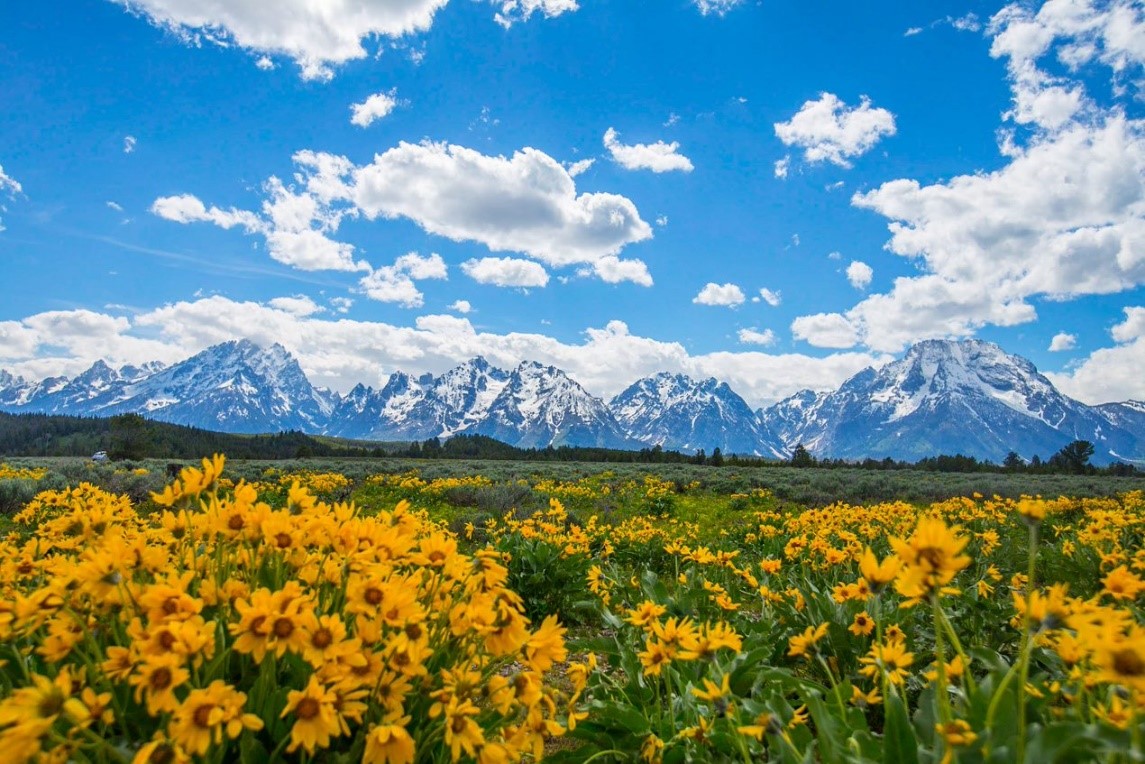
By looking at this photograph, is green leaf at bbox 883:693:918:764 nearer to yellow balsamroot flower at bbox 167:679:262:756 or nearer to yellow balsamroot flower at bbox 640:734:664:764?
yellow balsamroot flower at bbox 640:734:664:764

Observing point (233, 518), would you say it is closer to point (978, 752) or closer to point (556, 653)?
point (556, 653)

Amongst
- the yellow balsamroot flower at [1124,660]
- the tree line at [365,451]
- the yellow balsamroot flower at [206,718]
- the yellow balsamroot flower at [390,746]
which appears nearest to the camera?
the yellow balsamroot flower at [1124,660]

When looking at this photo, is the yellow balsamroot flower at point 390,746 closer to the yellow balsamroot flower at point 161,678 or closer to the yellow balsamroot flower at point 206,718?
the yellow balsamroot flower at point 206,718

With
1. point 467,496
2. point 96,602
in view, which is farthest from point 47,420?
point 96,602

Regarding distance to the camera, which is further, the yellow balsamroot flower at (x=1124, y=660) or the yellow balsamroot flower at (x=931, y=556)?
the yellow balsamroot flower at (x=931, y=556)

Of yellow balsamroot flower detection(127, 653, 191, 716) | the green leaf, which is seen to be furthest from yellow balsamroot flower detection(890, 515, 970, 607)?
yellow balsamroot flower detection(127, 653, 191, 716)

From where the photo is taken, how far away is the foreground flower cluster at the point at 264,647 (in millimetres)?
1361

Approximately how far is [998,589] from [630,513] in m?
9.78

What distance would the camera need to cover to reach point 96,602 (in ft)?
5.61

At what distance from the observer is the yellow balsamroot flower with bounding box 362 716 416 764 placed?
4.78ft

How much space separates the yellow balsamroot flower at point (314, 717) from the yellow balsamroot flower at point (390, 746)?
11 centimetres

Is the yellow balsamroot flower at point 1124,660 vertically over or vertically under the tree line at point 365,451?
over

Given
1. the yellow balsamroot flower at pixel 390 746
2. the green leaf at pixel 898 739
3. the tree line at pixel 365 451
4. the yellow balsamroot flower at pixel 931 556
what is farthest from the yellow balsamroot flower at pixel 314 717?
the tree line at pixel 365 451

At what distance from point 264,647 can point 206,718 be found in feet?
0.58
